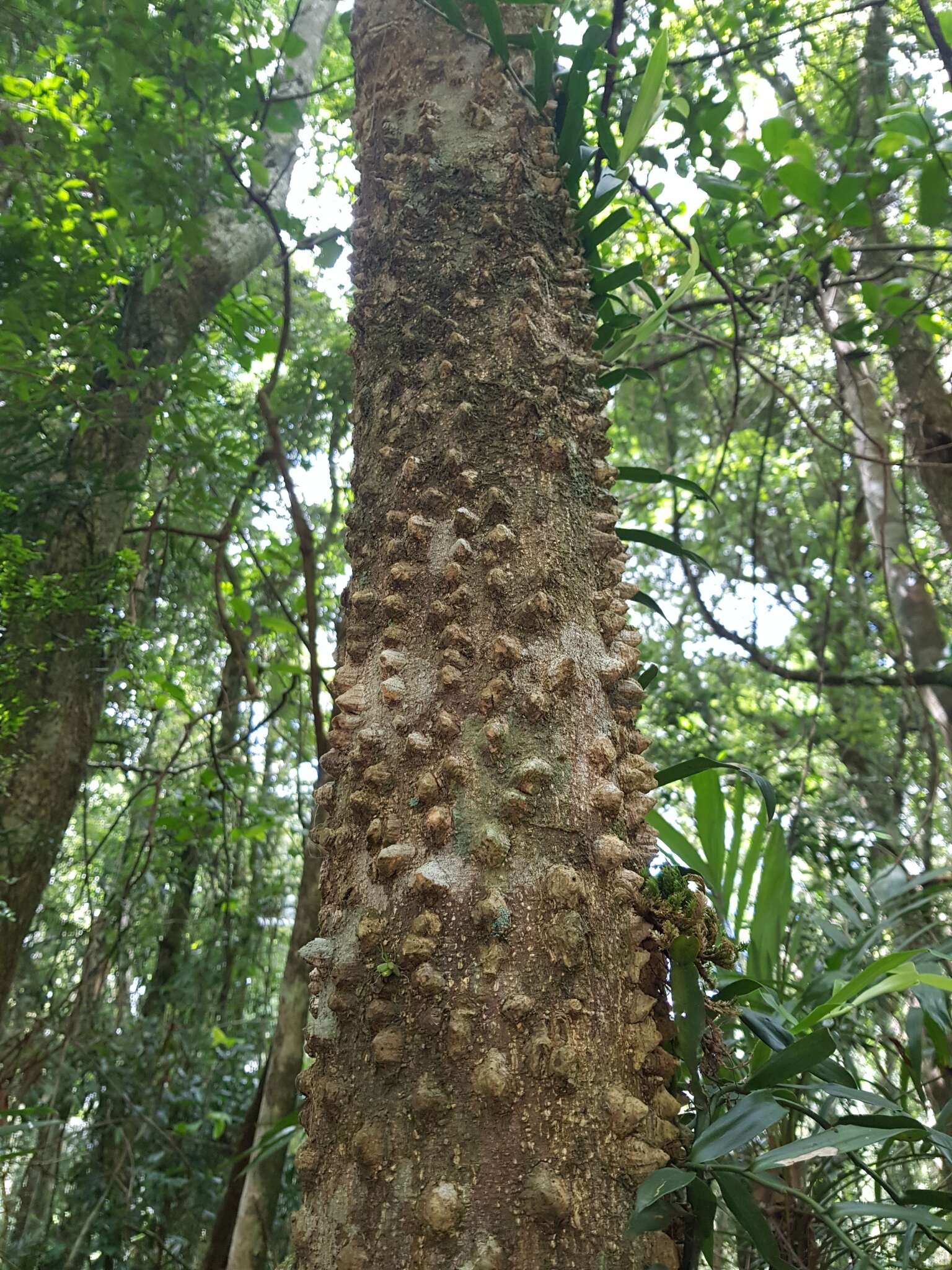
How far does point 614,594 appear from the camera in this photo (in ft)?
2.92

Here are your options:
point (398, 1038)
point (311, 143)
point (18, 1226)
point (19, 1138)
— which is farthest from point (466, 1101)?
point (311, 143)

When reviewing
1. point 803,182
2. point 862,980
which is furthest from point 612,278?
point 862,980

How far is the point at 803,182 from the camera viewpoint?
1.67 metres

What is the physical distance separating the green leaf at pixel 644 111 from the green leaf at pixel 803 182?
50 cm

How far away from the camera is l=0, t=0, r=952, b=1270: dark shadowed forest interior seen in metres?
0.63

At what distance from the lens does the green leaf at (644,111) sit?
1.25 metres

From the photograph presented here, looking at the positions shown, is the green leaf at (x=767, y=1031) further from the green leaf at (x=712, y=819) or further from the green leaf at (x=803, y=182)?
the green leaf at (x=803, y=182)

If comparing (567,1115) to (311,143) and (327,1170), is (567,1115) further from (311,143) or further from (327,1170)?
(311,143)

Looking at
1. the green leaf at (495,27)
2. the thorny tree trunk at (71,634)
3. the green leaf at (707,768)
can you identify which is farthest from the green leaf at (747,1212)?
the thorny tree trunk at (71,634)

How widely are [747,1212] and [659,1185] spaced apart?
13cm

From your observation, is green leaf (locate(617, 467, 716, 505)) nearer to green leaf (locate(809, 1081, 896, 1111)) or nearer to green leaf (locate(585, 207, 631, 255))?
green leaf (locate(585, 207, 631, 255))

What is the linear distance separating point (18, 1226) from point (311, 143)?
459cm

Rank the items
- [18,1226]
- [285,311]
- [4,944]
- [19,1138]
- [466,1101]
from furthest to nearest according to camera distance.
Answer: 1. [18,1226]
2. [19,1138]
3. [285,311]
4. [4,944]
5. [466,1101]

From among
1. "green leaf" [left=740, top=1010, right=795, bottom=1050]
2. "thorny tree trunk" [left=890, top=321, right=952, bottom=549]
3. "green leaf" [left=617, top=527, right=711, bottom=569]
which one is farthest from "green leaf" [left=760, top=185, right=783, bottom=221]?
"green leaf" [left=740, top=1010, right=795, bottom=1050]
